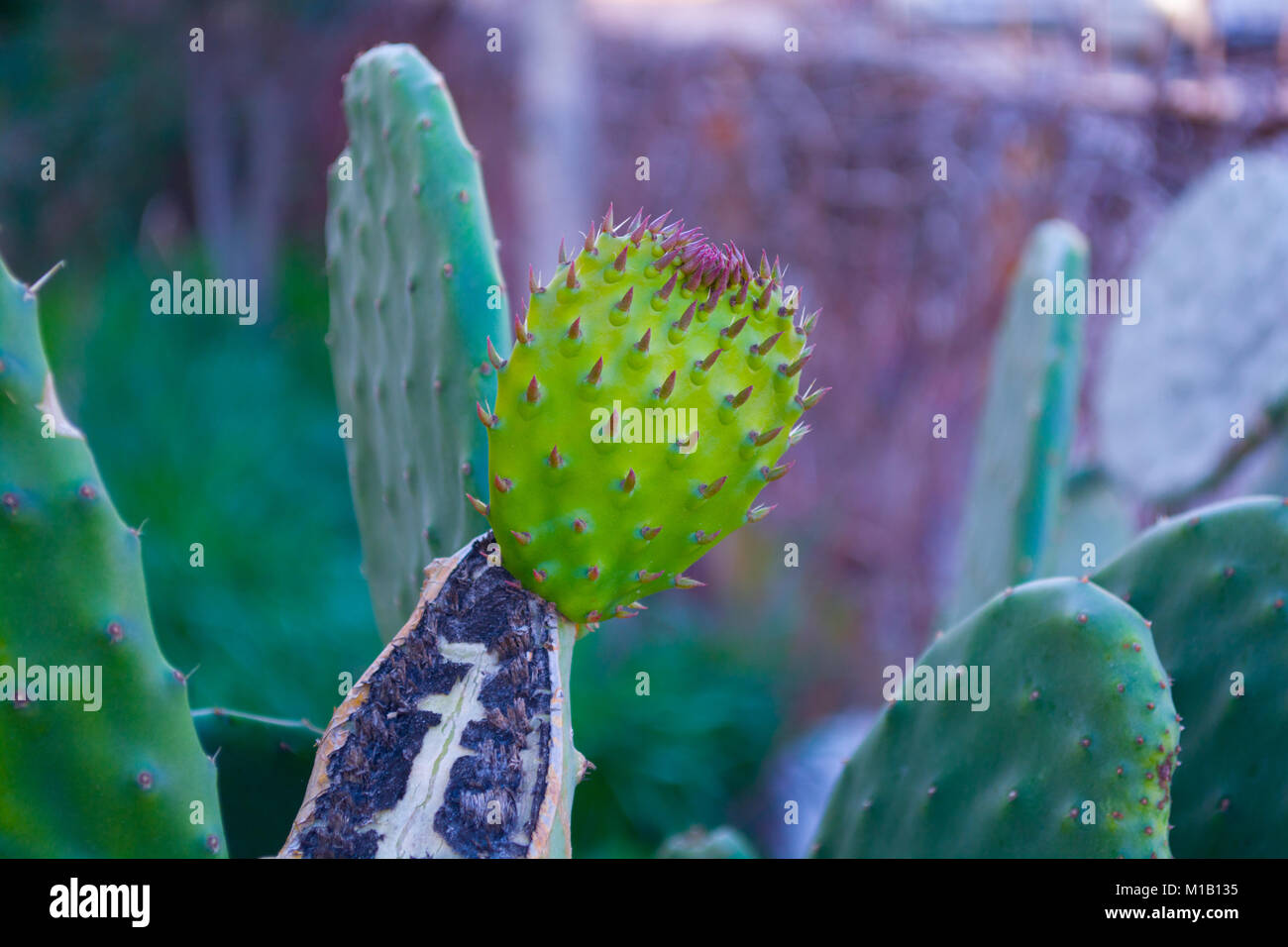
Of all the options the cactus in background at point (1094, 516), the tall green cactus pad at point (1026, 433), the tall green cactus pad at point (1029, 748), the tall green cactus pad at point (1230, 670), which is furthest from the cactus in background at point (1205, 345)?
the tall green cactus pad at point (1029, 748)

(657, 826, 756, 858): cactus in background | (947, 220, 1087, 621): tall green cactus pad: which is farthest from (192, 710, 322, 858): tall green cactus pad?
(947, 220, 1087, 621): tall green cactus pad

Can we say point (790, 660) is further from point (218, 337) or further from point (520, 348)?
point (520, 348)

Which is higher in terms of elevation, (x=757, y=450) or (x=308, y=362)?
(x=308, y=362)

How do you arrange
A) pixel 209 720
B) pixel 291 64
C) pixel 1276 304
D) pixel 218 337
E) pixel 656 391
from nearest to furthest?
pixel 656 391
pixel 209 720
pixel 1276 304
pixel 218 337
pixel 291 64

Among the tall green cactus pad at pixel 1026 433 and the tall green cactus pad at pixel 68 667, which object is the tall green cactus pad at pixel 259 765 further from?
the tall green cactus pad at pixel 1026 433


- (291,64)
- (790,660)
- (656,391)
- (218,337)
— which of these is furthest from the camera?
(291,64)

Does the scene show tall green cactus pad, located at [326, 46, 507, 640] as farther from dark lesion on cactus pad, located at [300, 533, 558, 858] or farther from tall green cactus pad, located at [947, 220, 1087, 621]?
tall green cactus pad, located at [947, 220, 1087, 621]
